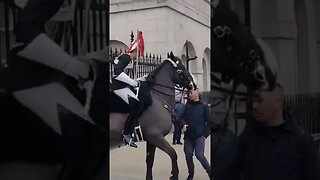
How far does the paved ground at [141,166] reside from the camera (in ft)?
22.0

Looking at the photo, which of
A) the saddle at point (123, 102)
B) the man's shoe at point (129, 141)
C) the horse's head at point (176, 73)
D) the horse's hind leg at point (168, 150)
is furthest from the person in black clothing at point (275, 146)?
the man's shoe at point (129, 141)

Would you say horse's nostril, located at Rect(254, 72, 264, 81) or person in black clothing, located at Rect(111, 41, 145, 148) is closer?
horse's nostril, located at Rect(254, 72, 264, 81)

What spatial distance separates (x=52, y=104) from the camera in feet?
10.5

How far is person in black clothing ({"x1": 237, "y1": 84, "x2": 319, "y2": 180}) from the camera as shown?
3.07 metres

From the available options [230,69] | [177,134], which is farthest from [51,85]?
[177,134]

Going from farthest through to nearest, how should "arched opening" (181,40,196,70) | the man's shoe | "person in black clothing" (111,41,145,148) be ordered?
"arched opening" (181,40,196,70), the man's shoe, "person in black clothing" (111,41,145,148)

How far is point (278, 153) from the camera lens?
311 centimetres

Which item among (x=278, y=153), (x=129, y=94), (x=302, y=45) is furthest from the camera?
(x=129, y=94)

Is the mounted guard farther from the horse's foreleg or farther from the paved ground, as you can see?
the horse's foreleg

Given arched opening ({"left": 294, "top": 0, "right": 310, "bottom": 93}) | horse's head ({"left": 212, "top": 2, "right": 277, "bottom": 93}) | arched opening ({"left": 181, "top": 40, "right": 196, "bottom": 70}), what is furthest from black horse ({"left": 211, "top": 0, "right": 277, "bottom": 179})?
arched opening ({"left": 181, "top": 40, "right": 196, "bottom": 70})

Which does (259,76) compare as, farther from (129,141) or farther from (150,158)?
(129,141)

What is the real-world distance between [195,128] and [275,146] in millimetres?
3497

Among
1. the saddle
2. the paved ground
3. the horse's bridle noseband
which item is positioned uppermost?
the horse's bridle noseband

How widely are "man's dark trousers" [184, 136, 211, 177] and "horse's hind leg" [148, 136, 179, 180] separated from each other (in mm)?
194
